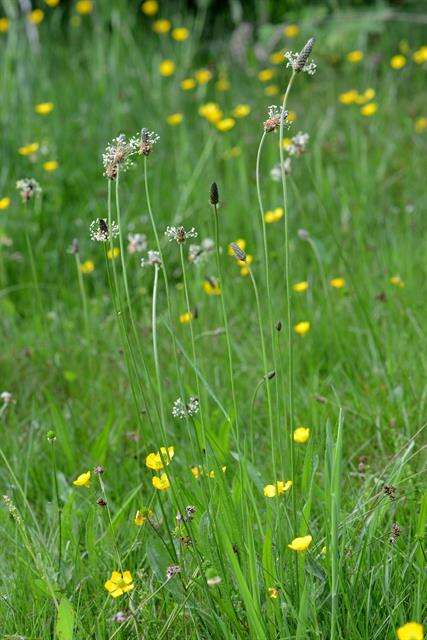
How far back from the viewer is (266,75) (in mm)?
4141

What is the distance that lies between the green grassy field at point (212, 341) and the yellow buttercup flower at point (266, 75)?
0.10 feet

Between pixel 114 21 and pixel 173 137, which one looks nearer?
pixel 173 137

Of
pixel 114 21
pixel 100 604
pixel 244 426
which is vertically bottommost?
pixel 100 604

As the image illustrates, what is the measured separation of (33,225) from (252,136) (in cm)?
107

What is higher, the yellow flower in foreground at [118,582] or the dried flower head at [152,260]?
the dried flower head at [152,260]

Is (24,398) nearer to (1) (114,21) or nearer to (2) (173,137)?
(2) (173,137)

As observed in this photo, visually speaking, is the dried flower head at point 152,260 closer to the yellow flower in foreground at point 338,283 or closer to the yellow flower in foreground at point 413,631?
the yellow flower in foreground at point 413,631

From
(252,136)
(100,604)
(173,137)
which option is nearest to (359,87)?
(252,136)

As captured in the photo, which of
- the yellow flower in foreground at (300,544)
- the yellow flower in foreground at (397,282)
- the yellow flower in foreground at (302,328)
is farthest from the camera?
the yellow flower in foreground at (397,282)

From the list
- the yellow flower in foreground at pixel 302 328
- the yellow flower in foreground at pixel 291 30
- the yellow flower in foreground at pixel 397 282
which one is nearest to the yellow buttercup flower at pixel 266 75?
the yellow flower in foreground at pixel 291 30

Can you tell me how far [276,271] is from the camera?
2775 millimetres

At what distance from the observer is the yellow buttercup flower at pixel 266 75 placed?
4065 mm

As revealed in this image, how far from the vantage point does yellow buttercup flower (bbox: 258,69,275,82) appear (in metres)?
4.06

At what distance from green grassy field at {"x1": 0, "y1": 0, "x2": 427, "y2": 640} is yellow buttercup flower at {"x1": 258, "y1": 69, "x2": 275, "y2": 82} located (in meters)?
0.03
